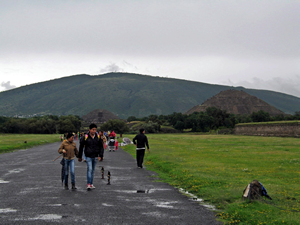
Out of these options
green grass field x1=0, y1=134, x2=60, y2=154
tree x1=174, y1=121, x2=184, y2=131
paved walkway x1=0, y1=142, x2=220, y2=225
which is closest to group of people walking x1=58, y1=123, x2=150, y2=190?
paved walkway x1=0, y1=142, x2=220, y2=225

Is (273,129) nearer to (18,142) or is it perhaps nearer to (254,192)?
(18,142)

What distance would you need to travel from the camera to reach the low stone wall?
67.9 metres

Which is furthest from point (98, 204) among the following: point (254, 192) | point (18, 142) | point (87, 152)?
point (18, 142)

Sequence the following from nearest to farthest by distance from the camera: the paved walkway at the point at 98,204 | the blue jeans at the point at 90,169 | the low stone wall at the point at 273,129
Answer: the paved walkway at the point at 98,204
the blue jeans at the point at 90,169
the low stone wall at the point at 273,129

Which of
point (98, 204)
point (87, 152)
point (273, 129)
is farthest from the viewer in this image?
point (273, 129)

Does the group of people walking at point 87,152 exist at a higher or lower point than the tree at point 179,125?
lower

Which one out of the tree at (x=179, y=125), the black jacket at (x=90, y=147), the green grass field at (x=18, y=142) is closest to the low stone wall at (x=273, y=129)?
the green grass field at (x=18, y=142)

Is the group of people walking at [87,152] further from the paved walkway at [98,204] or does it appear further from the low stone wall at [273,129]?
the low stone wall at [273,129]

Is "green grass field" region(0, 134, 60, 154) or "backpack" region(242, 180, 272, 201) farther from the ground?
"backpack" region(242, 180, 272, 201)

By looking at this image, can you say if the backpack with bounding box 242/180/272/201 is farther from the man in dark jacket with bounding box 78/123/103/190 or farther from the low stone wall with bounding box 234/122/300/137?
the low stone wall with bounding box 234/122/300/137

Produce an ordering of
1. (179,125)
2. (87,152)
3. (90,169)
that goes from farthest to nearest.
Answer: (179,125) → (87,152) → (90,169)

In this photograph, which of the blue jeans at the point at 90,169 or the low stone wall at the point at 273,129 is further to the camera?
the low stone wall at the point at 273,129

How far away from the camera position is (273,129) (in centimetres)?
7512

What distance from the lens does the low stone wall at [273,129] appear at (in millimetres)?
67938
